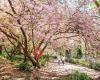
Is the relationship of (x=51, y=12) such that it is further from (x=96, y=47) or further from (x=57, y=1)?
(x=96, y=47)

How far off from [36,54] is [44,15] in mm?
8133

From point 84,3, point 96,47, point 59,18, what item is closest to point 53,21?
point 59,18

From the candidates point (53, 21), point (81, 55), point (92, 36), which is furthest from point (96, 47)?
point (81, 55)

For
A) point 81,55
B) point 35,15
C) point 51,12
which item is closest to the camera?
point 51,12

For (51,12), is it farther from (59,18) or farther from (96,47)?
(96,47)

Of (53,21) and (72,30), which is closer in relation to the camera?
(53,21)

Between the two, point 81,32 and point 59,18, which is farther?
point 81,32

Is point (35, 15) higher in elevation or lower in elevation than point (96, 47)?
higher

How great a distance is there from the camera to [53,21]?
11.9m

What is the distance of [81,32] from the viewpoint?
12.6 meters

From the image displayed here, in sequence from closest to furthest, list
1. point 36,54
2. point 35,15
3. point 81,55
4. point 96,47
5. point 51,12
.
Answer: point 51,12, point 35,15, point 96,47, point 36,54, point 81,55

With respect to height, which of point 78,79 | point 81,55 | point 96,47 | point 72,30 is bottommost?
point 81,55

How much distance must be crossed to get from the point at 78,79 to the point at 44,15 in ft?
10.7

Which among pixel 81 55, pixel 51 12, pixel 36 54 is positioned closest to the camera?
pixel 51 12
